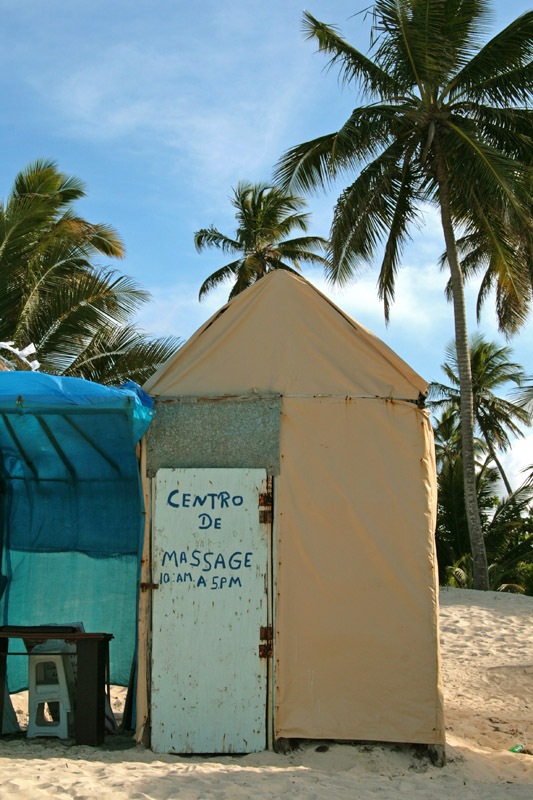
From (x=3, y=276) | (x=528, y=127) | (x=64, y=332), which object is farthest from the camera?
(x=528, y=127)

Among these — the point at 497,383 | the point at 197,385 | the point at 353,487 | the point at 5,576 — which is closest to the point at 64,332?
the point at 5,576

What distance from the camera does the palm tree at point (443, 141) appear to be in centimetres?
1436

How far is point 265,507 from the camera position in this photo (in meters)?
5.70

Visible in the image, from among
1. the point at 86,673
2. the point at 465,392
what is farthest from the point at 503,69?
the point at 86,673

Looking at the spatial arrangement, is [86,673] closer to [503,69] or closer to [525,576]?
[503,69]

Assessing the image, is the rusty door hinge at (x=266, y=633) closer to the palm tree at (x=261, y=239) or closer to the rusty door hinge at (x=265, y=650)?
the rusty door hinge at (x=265, y=650)

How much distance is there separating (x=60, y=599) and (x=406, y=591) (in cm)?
361

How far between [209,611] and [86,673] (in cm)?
107

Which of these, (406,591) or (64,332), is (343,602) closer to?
(406,591)

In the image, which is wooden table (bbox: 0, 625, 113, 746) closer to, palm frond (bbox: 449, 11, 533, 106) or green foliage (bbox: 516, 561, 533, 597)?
palm frond (bbox: 449, 11, 533, 106)

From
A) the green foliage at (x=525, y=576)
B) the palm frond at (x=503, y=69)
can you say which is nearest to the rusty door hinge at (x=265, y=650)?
the palm frond at (x=503, y=69)

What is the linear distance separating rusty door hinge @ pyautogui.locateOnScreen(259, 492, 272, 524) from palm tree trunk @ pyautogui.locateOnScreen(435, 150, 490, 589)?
34.0 ft

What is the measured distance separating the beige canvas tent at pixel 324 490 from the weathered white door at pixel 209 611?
0.07 meters

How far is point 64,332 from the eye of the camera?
1420 centimetres
